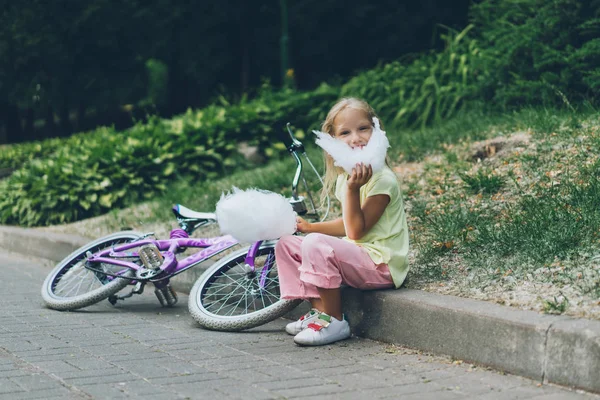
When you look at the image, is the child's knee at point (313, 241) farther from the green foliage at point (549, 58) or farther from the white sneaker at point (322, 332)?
the green foliage at point (549, 58)

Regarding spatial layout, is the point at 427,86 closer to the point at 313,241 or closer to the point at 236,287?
the point at 236,287

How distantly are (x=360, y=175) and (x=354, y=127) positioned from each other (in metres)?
0.38

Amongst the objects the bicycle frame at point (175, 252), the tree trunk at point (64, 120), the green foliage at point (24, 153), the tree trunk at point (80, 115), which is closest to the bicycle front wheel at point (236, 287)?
the bicycle frame at point (175, 252)

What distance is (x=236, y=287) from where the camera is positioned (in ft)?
17.3

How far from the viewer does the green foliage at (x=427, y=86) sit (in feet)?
32.7

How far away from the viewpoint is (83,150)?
1069cm

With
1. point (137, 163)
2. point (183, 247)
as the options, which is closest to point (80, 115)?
point (137, 163)

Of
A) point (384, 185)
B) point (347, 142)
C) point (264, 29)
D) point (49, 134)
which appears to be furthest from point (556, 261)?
point (49, 134)

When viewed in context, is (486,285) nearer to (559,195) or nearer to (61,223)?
(559,195)

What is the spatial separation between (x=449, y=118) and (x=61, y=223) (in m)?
4.53

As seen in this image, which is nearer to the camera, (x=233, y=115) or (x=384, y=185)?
(x=384, y=185)

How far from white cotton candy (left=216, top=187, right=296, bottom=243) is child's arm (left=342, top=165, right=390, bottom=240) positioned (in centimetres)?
37

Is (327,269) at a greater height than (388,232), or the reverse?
(388,232)

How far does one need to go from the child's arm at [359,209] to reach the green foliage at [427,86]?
501cm
